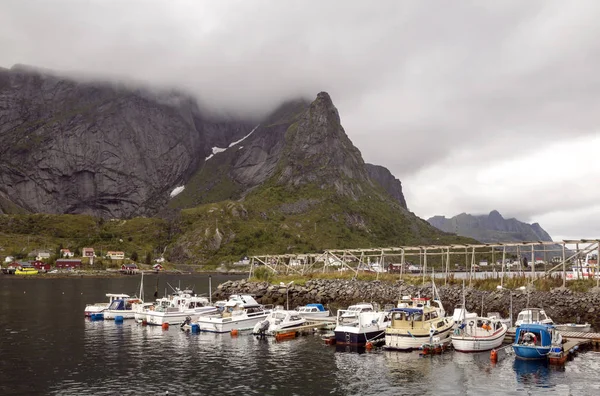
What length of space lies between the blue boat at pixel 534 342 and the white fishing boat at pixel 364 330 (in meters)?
14.5

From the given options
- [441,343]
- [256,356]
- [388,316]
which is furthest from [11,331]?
[441,343]

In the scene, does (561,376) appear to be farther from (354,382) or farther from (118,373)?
(118,373)

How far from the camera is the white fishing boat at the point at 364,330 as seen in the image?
2029 inches

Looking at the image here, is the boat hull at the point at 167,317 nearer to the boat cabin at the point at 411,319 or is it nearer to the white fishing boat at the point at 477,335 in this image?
the boat cabin at the point at 411,319

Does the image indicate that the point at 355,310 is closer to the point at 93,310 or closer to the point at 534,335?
the point at 534,335

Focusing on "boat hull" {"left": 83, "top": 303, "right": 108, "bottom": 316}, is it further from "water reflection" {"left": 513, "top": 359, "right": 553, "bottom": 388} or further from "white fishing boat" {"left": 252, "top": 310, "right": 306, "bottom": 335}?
"water reflection" {"left": 513, "top": 359, "right": 553, "bottom": 388}

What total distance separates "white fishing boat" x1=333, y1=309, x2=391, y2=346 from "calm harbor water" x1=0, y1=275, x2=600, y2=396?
1.85 meters

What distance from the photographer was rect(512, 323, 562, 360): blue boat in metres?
42.8

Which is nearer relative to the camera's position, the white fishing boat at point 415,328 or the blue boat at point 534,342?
the blue boat at point 534,342

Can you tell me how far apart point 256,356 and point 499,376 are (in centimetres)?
2200

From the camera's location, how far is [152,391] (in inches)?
1375

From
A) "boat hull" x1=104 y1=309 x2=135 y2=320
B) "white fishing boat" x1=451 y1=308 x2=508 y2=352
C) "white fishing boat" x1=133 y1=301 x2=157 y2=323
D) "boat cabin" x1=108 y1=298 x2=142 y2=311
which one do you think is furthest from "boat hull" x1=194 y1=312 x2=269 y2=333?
"white fishing boat" x1=451 y1=308 x2=508 y2=352

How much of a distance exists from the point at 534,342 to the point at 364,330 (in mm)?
16504

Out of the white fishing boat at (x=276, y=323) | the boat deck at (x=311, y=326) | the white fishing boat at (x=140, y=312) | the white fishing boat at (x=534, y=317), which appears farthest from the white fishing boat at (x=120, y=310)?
the white fishing boat at (x=534, y=317)
